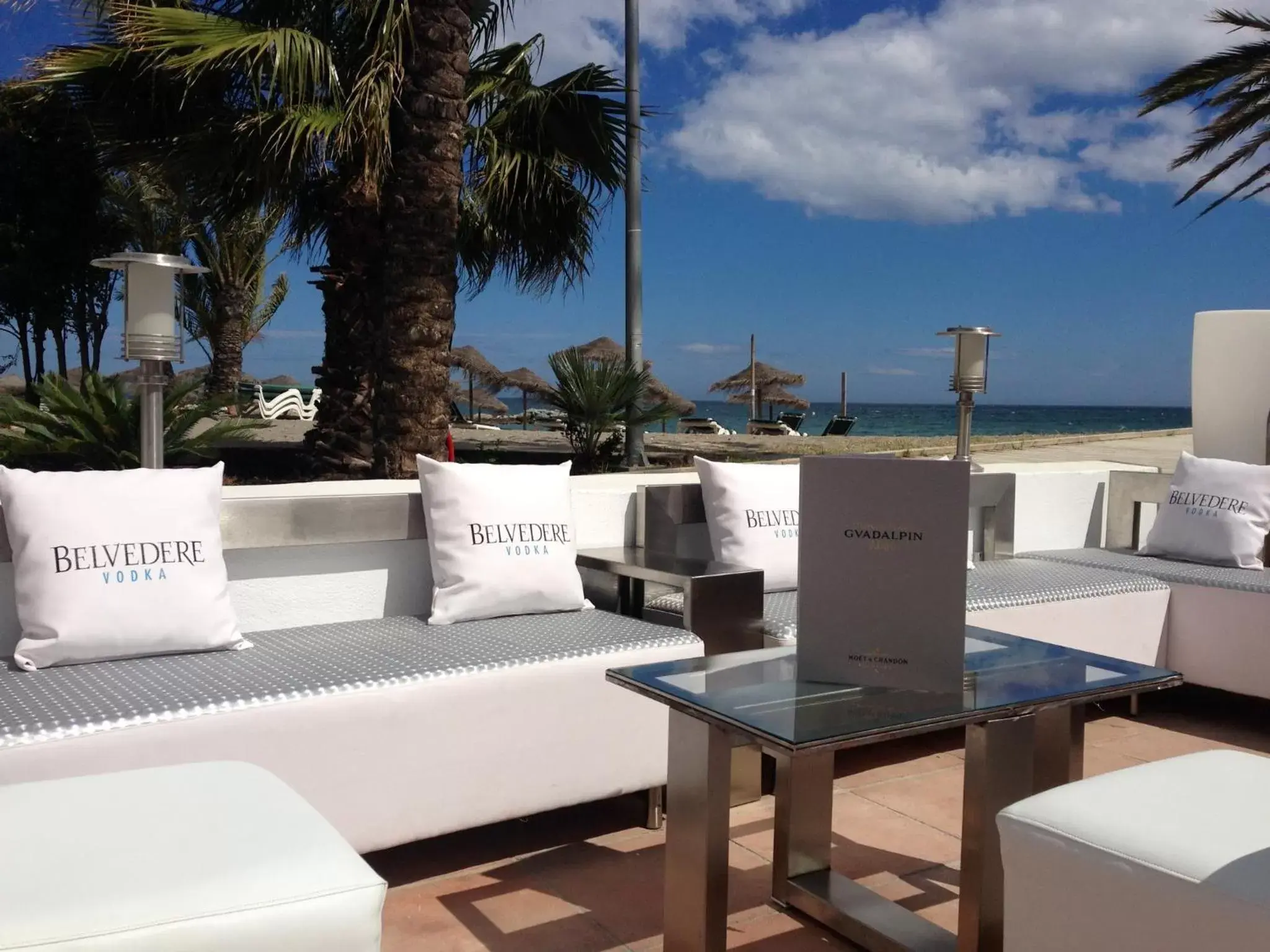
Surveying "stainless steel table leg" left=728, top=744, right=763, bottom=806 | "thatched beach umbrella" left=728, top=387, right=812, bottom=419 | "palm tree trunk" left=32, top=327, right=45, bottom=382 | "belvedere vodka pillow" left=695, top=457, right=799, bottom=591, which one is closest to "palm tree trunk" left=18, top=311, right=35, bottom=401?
"palm tree trunk" left=32, top=327, right=45, bottom=382

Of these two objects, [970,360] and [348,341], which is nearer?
[970,360]

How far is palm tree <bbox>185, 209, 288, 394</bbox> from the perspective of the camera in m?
18.5

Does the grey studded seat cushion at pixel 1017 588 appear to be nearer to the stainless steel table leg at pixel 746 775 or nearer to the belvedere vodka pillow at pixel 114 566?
the stainless steel table leg at pixel 746 775

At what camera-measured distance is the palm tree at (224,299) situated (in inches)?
730

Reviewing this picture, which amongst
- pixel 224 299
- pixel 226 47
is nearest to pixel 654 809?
pixel 226 47

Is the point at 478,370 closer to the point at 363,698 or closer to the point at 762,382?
the point at 762,382

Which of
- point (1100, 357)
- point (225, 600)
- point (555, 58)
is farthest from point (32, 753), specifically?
point (1100, 357)

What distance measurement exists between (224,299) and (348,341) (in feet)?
43.5

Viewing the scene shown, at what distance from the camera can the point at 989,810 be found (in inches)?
67.1

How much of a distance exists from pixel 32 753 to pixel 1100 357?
54984mm

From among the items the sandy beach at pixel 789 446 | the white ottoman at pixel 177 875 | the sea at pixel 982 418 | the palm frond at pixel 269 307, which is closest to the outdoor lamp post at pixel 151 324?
the white ottoman at pixel 177 875

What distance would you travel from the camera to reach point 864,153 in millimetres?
61844

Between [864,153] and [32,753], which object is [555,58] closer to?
[32,753]

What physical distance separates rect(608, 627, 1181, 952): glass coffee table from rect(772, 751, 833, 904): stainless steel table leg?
0.14 meters
